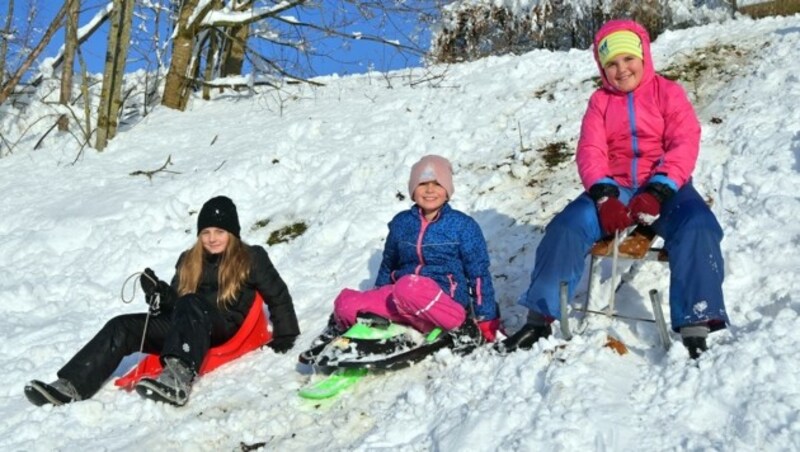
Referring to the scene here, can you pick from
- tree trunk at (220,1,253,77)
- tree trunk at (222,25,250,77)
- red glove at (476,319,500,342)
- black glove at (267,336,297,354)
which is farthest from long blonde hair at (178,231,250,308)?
Result: tree trunk at (222,25,250,77)

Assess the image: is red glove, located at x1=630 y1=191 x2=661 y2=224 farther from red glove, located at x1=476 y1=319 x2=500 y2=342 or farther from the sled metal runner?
red glove, located at x1=476 y1=319 x2=500 y2=342

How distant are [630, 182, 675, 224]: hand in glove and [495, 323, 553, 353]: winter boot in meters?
0.69

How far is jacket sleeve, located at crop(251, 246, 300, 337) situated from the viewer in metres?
4.66

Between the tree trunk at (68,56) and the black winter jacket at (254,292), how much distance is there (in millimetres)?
6583

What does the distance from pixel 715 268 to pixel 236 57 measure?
10760 millimetres

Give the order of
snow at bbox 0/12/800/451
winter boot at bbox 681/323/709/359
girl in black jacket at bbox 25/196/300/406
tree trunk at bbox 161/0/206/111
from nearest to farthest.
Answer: snow at bbox 0/12/800/451 < winter boot at bbox 681/323/709/359 < girl in black jacket at bbox 25/196/300/406 < tree trunk at bbox 161/0/206/111

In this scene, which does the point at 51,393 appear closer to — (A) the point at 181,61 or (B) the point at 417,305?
(B) the point at 417,305

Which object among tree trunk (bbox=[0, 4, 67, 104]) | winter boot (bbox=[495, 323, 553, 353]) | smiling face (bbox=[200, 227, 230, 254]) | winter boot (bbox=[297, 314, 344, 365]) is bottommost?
winter boot (bbox=[297, 314, 344, 365])

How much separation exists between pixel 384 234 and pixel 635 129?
2.47m

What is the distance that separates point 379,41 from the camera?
10773mm

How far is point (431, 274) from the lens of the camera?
14.2ft

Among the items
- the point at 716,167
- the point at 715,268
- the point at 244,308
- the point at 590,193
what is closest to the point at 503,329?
the point at 590,193

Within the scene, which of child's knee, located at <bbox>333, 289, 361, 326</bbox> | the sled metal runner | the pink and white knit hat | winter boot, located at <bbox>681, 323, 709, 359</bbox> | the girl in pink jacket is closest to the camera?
winter boot, located at <bbox>681, 323, 709, 359</bbox>

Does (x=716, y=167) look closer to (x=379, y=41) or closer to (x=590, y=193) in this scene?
(x=590, y=193)
